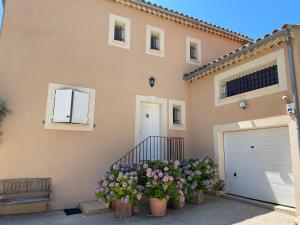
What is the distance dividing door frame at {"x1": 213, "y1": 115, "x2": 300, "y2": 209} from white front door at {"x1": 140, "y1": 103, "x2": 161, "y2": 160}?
2.21 m

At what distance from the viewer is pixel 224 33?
11.3 meters

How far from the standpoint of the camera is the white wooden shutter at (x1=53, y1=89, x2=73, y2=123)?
23.6 ft

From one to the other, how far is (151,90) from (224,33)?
5.19 m

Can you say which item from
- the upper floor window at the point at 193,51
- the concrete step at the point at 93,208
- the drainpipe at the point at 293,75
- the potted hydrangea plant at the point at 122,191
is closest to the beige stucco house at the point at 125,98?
the drainpipe at the point at 293,75

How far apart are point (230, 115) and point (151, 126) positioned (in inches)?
118

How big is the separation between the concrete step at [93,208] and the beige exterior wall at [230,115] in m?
4.25

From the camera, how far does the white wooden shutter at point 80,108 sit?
739 centimetres

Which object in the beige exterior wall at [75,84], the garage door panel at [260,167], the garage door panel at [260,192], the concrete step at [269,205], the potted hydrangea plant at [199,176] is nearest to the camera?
the concrete step at [269,205]

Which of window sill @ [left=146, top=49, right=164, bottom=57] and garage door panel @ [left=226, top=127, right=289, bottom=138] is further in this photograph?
window sill @ [left=146, top=49, right=164, bottom=57]

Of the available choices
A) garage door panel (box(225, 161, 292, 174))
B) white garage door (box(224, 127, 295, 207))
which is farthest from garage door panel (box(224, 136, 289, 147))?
garage door panel (box(225, 161, 292, 174))

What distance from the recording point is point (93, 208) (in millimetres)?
6551

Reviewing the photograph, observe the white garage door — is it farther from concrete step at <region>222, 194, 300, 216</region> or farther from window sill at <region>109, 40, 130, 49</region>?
window sill at <region>109, 40, 130, 49</region>

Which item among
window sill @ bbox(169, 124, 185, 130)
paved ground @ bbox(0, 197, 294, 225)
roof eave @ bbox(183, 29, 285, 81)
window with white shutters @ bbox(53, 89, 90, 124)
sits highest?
roof eave @ bbox(183, 29, 285, 81)

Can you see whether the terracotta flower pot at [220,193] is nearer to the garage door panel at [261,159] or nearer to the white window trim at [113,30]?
the garage door panel at [261,159]
